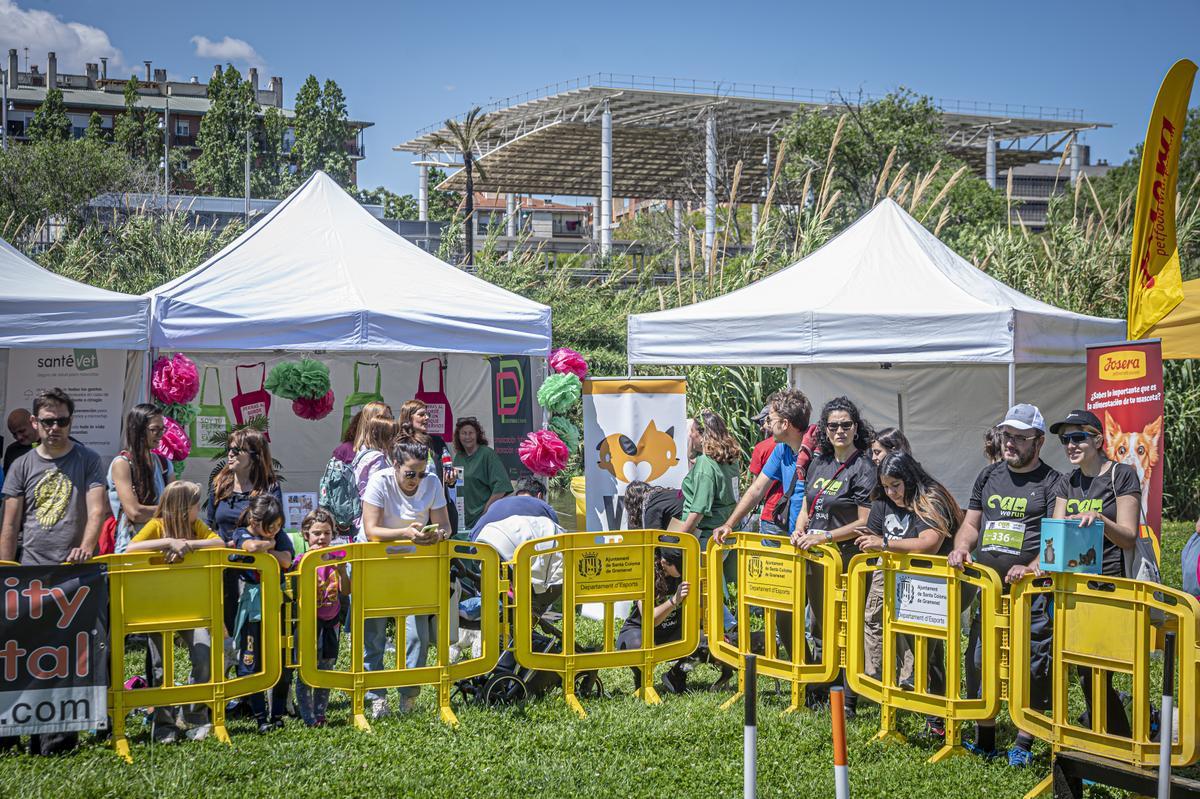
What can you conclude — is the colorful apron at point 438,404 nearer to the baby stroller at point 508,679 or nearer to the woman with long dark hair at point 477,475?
the woman with long dark hair at point 477,475

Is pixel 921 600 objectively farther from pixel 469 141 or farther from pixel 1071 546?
pixel 469 141

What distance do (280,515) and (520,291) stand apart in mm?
15995

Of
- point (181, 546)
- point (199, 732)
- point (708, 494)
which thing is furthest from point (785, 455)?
point (199, 732)

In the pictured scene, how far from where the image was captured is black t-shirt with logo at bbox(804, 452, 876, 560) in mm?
6531

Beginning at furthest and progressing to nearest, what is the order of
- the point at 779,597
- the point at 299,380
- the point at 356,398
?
the point at 356,398, the point at 299,380, the point at 779,597

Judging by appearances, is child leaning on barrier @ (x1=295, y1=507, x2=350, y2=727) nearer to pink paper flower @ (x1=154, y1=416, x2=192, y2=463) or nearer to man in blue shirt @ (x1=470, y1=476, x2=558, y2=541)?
man in blue shirt @ (x1=470, y1=476, x2=558, y2=541)

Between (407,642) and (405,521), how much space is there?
0.71 meters

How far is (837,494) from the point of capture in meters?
6.59

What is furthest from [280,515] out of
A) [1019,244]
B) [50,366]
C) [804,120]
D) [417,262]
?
[804,120]

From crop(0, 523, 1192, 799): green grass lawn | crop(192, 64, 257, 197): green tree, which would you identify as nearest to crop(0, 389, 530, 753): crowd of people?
crop(0, 523, 1192, 799): green grass lawn

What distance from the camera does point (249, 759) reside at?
530 cm

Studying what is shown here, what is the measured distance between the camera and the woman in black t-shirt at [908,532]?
6008 millimetres

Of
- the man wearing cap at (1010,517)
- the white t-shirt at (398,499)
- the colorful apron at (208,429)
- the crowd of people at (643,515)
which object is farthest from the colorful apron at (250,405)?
the man wearing cap at (1010,517)

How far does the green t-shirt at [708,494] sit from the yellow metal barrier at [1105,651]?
2.45 metres
